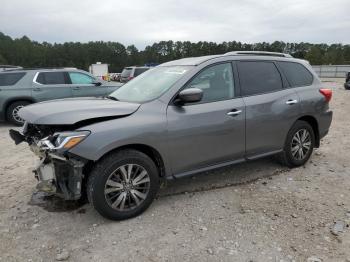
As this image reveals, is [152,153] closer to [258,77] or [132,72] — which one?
[258,77]

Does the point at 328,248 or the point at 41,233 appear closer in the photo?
the point at 328,248

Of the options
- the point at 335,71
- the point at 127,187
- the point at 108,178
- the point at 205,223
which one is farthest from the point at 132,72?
the point at 335,71

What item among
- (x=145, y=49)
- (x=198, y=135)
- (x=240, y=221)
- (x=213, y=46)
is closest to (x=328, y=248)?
(x=240, y=221)

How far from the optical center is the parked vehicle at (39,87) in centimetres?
962

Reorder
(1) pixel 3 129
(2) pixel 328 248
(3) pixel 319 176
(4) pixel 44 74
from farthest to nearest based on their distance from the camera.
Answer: (4) pixel 44 74
(1) pixel 3 129
(3) pixel 319 176
(2) pixel 328 248

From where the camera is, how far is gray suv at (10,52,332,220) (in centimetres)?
341

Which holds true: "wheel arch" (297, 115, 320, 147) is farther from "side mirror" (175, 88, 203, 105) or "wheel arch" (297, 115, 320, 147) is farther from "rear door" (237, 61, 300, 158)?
"side mirror" (175, 88, 203, 105)

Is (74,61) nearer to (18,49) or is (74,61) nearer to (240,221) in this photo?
(18,49)

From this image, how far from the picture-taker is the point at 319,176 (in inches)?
193

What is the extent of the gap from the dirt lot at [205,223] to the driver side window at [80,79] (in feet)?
19.3

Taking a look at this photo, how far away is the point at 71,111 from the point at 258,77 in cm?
261

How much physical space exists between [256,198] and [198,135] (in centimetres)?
111

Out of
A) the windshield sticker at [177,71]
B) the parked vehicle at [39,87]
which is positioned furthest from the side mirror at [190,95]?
the parked vehicle at [39,87]

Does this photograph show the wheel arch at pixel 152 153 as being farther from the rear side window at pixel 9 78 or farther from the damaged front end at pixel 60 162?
the rear side window at pixel 9 78
